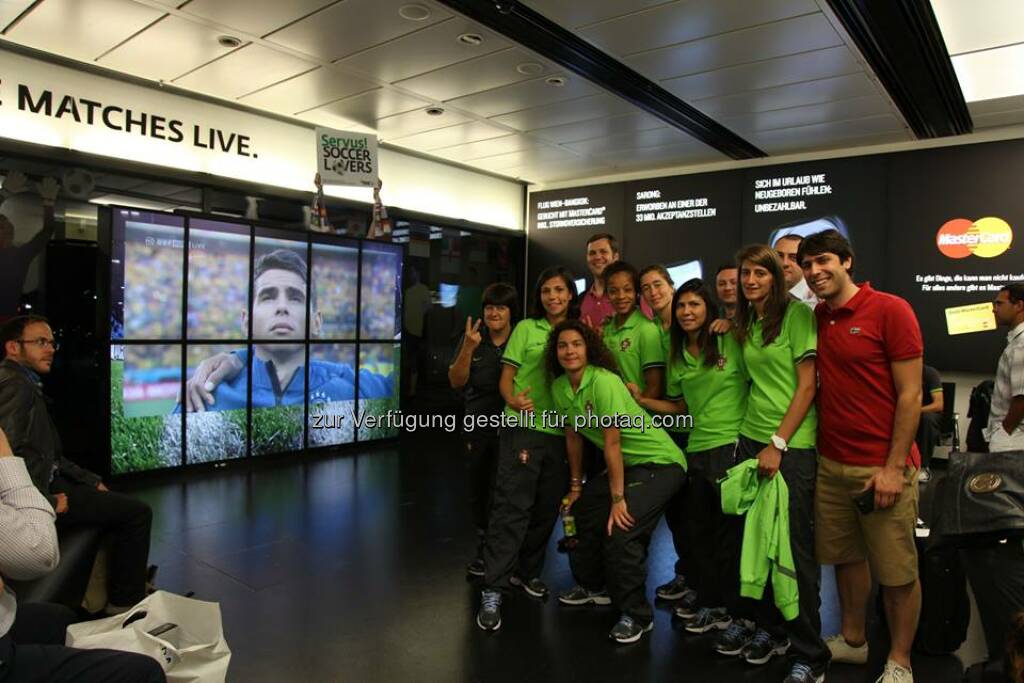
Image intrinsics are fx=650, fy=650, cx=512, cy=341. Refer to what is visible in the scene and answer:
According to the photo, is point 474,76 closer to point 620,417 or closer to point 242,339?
point 242,339

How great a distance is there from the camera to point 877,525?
7.91ft

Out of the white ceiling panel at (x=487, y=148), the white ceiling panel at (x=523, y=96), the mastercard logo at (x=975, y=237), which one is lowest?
the mastercard logo at (x=975, y=237)

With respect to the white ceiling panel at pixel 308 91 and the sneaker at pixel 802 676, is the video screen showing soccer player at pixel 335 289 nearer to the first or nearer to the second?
the white ceiling panel at pixel 308 91

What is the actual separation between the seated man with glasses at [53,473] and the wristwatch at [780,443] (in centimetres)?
280

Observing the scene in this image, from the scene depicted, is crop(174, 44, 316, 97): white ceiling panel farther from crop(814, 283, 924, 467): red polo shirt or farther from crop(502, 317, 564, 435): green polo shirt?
crop(814, 283, 924, 467): red polo shirt

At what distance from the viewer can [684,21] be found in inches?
174

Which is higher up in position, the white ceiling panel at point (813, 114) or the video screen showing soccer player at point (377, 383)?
Result: the white ceiling panel at point (813, 114)

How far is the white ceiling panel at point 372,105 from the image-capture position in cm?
594

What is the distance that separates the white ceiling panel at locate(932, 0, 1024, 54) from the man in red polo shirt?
324 cm

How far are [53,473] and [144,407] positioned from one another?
283cm

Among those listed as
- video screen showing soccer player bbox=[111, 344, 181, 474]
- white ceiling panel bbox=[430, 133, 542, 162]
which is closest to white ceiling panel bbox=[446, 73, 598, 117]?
white ceiling panel bbox=[430, 133, 542, 162]

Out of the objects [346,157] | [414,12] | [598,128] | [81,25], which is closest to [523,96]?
[598,128]

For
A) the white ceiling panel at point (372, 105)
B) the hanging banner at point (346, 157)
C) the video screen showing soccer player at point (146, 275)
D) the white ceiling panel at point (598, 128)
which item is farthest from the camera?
the white ceiling panel at point (598, 128)

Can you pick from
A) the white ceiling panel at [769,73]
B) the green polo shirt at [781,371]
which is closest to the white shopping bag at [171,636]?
the green polo shirt at [781,371]
